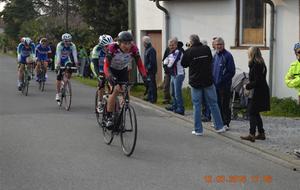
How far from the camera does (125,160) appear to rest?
811 centimetres

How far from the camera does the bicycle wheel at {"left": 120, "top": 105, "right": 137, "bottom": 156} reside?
8.37 meters

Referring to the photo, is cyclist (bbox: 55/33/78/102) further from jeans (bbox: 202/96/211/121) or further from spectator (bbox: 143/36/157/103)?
jeans (bbox: 202/96/211/121)

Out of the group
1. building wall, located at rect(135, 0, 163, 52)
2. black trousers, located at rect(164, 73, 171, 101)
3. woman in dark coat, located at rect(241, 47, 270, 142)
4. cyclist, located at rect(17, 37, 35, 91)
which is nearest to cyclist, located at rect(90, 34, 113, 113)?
woman in dark coat, located at rect(241, 47, 270, 142)

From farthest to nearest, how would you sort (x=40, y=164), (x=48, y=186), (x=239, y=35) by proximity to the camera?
1. (x=239, y=35)
2. (x=40, y=164)
3. (x=48, y=186)

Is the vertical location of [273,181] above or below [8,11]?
below

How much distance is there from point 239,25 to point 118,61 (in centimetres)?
808

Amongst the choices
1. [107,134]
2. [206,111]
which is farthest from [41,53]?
[107,134]

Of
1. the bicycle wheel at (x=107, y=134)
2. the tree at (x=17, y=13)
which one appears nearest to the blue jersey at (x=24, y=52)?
the bicycle wheel at (x=107, y=134)

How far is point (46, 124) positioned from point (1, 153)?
286cm

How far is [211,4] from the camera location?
17453mm

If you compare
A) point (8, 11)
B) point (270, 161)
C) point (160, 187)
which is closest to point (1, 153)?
point (160, 187)

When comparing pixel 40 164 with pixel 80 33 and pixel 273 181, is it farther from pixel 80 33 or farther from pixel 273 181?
pixel 80 33

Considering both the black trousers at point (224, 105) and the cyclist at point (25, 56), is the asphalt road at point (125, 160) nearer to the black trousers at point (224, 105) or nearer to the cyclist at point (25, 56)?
the black trousers at point (224, 105)

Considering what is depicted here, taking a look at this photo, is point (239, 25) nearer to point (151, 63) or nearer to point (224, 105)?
point (151, 63)
